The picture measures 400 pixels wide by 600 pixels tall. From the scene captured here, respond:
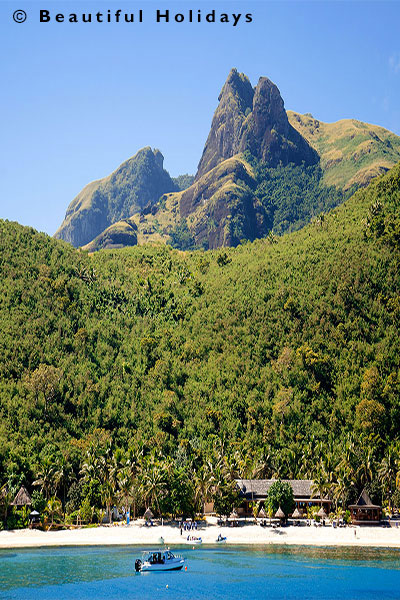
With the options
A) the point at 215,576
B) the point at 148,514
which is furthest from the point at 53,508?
the point at 215,576

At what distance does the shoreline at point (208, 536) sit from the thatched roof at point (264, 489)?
11.8 meters

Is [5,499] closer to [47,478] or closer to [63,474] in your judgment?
[47,478]

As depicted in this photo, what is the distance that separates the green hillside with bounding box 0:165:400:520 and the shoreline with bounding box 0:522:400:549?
8.72 m

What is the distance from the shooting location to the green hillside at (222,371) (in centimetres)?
12725

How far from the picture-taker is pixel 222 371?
6403 inches

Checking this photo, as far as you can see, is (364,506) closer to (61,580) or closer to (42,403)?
(61,580)

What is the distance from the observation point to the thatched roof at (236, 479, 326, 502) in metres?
117

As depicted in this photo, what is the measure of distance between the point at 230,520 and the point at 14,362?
221 feet

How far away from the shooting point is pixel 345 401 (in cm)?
14688

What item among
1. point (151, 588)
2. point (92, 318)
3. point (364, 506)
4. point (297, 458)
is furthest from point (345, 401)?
point (151, 588)

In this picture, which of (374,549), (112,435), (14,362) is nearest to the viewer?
(374,549)

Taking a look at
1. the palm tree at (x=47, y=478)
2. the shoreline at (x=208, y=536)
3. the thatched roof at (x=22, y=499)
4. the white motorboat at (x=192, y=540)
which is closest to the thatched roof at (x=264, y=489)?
the shoreline at (x=208, y=536)

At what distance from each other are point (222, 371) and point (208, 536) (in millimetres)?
64254

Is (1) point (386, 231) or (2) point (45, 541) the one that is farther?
(1) point (386, 231)
